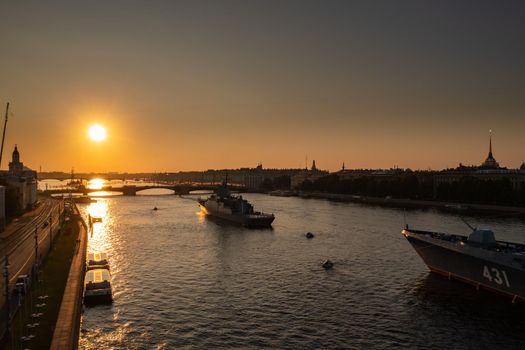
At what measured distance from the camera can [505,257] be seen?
35.4 meters

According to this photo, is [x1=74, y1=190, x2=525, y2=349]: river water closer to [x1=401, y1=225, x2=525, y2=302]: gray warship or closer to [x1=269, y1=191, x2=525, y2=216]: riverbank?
[x1=401, y1=225, x2=525, y2=302]: gray warship

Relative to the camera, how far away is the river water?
28.3m

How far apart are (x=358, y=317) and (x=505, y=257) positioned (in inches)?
503

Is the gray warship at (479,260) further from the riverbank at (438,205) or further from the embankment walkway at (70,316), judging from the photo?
the riverbank at (438,205)

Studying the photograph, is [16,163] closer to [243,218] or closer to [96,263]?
[243,218]

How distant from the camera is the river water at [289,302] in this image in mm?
28347

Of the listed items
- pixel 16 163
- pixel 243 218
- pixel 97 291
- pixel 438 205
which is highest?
pixel 16 163

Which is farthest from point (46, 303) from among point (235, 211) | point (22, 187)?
point (22, 187)

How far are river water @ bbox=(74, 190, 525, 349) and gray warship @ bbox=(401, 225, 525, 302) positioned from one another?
3.54 feet

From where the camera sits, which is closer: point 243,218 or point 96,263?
point 96,263

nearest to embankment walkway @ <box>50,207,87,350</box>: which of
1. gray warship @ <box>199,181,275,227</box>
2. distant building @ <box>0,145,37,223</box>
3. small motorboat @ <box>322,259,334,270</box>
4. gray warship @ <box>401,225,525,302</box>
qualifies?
small motorboat @ <box>322,259,334,270</box>

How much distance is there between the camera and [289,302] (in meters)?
35.2

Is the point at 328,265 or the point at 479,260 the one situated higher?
the point at 479,260

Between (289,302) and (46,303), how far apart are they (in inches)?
652
